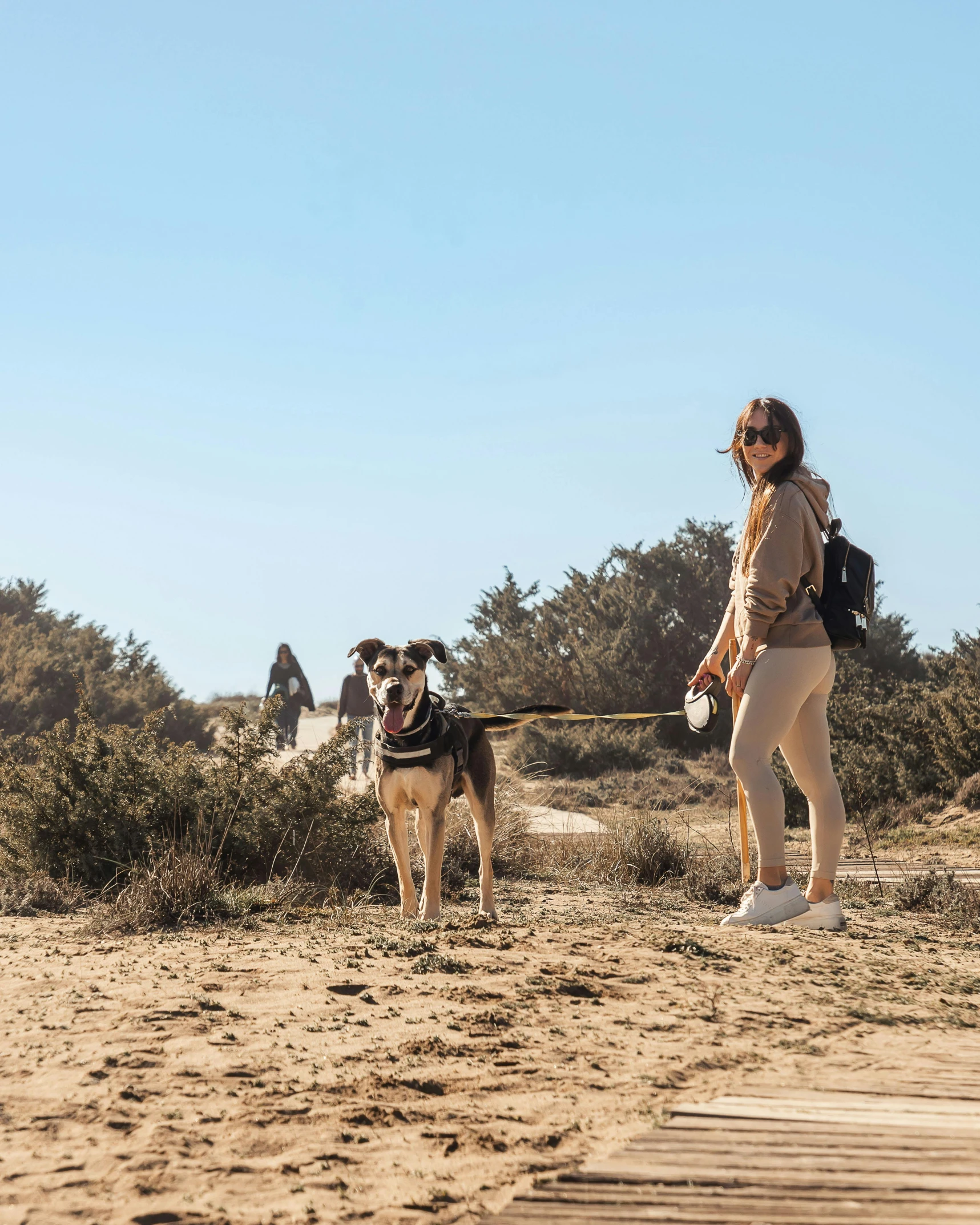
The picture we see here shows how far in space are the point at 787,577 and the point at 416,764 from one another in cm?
226

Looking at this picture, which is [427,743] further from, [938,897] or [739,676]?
[938,897]

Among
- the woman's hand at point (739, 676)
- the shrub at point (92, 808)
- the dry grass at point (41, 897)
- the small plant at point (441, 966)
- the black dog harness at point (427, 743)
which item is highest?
the woman's hand at point (739, 676)

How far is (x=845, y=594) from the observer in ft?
17.9

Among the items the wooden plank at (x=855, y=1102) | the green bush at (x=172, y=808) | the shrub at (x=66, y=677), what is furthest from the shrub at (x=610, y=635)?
the wooden plank at (x=855, y=1102)

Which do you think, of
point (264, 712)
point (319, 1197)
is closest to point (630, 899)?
point (264, 712)

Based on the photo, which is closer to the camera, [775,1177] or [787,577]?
[775,1177]

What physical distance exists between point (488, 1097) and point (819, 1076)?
37.3 inches

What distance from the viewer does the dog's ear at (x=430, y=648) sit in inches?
272

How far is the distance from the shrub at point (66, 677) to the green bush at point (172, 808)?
1067 centimetres

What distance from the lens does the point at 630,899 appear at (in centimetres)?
745

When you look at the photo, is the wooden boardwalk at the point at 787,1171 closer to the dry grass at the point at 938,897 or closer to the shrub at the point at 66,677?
the dry grass at the point at 938,897

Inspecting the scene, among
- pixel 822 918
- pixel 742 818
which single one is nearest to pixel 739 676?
pixel 822 918

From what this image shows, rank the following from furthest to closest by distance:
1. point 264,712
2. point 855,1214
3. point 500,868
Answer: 1. point 500,868
2. point 264,712
3. point 855,1214

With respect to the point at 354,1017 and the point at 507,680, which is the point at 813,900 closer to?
the point at 354,1017
